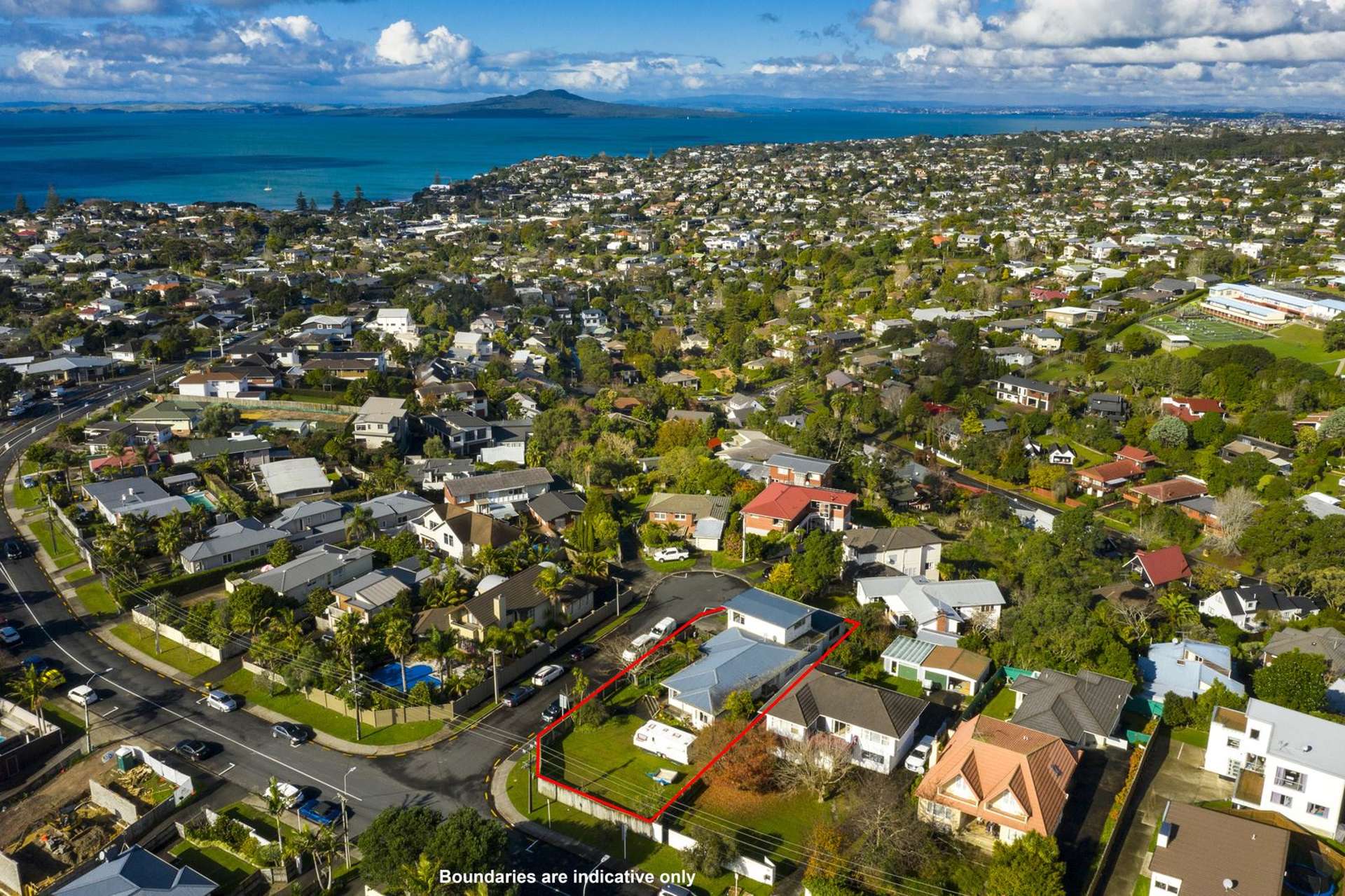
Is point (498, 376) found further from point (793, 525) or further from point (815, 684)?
point (815, 684)

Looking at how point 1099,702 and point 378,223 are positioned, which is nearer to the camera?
point 1099,702

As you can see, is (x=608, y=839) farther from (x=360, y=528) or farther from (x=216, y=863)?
(x=360, y=528)

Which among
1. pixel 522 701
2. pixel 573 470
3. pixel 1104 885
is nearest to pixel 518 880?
pixel 522 701

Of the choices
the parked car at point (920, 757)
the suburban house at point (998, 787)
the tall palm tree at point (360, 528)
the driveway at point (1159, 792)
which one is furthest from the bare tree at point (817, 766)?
the tall palm tree at point (360, 528)

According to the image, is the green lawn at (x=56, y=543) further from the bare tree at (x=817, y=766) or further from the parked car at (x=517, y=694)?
the bare tree at (x=817, y=766)

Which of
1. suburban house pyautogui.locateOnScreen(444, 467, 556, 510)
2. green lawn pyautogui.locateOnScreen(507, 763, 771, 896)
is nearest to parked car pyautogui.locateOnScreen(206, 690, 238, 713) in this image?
green lawn pyautogui.locateOnScreen(507, 763, 771, 896)

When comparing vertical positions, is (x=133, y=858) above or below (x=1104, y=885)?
above
